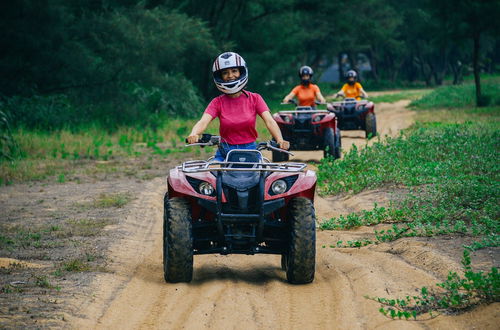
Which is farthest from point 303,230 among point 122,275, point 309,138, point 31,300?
point 309,138

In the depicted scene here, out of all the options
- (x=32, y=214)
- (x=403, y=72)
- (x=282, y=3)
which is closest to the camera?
(x=32, y=214)

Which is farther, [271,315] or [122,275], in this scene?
[122,275]

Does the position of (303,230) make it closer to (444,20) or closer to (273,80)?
(444,20)

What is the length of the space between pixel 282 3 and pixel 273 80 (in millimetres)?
8006

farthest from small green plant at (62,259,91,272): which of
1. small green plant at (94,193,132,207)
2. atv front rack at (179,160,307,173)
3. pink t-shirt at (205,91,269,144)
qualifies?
small green plant at (94,193,132,207)

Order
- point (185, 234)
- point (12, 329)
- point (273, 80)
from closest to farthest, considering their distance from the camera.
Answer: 1. point (12, 329)
2. point (185, 234)
3. point (273, 80)

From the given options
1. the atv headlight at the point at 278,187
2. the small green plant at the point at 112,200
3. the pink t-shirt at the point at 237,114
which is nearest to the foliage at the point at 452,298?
the atv headlight at the point at 278,187

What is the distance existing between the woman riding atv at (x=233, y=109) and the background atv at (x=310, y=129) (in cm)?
783

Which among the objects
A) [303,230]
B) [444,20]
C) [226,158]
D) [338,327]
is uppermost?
[444,20]

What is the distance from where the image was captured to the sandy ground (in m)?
6.09

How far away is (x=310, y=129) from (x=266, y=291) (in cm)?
916

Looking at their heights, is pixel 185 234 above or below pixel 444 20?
below

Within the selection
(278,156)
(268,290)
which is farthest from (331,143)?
(268,290)

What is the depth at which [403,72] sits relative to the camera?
288ft
